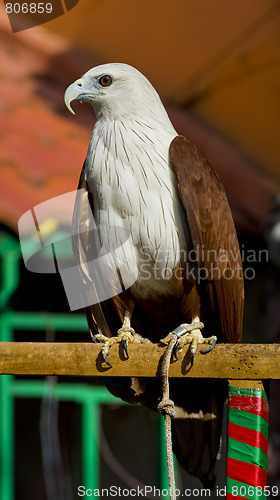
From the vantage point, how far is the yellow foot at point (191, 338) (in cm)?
211

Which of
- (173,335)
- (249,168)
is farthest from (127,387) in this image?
(249,168)

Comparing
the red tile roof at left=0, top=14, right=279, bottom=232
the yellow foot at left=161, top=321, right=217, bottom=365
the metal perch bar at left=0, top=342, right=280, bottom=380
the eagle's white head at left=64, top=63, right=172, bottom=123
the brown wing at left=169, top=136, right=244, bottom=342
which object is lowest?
the metal perch bar at left=0, top=342, right=280, bottom=380

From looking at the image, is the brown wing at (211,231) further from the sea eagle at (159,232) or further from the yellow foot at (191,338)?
the yellow foot at (191,338)

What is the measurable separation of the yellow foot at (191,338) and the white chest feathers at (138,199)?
23cm

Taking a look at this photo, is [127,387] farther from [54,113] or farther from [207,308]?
[54,113]

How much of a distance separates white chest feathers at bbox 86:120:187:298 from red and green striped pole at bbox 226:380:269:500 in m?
0.73

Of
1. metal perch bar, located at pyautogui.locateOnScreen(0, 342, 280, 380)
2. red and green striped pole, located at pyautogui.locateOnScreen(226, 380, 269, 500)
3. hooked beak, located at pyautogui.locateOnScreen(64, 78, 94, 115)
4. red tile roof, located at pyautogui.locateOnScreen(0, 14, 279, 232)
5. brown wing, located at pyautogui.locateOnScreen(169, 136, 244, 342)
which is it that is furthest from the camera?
red tile roof, located at pyautogui.locateOnScreen(0, 14, 279, 232)

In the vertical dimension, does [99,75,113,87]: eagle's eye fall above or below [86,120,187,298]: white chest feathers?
above

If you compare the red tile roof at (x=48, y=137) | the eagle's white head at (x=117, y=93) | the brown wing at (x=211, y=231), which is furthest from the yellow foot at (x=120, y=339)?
the red tile roof at (x=48, y=137)

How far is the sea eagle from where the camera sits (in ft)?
7.97

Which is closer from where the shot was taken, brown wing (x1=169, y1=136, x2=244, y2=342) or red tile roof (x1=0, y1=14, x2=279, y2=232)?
brown wing (x1=169, y1=136, x2=244, y2=342)

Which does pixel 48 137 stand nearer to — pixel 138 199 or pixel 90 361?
pixel 138 199

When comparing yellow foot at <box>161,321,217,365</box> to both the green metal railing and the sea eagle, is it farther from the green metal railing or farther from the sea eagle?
the green metal railing

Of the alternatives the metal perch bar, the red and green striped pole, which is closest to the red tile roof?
the metal perch bar
